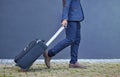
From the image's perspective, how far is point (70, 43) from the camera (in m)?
8.19

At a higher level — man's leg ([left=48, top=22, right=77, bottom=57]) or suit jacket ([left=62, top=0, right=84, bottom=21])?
suit jacket ([left=62, top=0, right=84, bottom=21])

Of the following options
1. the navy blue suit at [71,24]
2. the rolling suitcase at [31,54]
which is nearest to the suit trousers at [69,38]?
the navy blue suit at [71,24]

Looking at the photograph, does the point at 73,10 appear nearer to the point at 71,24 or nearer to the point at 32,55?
the point at 71,24

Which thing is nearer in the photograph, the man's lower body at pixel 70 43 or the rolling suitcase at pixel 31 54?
the rolling suitcase at pixel 31 54

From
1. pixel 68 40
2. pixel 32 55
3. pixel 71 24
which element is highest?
pixel 71 24

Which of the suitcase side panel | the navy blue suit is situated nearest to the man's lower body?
the navy blue suit

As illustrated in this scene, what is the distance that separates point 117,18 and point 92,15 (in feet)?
1.80

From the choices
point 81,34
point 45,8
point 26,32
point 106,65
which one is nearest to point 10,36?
point 26,32

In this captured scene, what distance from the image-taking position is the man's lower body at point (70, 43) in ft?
26.8

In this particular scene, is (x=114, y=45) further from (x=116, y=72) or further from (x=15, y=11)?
(x=15, y=11)

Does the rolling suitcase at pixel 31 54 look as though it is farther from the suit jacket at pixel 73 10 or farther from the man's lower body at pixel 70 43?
the suit jacket at pixel 73 10

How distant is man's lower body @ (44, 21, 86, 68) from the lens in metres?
8.16

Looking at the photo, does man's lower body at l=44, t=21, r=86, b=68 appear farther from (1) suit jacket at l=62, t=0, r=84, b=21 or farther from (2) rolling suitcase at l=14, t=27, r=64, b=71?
(2) rolling suitcase at l=14, t=27, r=64, b=71

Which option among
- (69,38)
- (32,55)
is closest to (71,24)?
(69,38)
